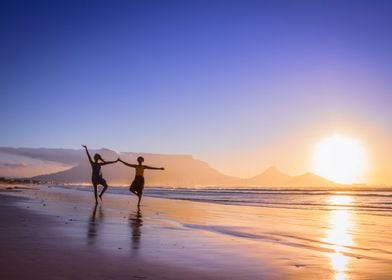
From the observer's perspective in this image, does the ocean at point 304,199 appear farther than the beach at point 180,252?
Yes

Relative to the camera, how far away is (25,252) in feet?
23.6

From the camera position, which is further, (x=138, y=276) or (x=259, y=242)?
(x=259, y=242)

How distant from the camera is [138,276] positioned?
5.94 m

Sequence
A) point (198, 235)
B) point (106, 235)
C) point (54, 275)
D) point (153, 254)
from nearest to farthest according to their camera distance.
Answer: point (54, 275)
point (153, 254)
point (106, 235)
point (198, 235)

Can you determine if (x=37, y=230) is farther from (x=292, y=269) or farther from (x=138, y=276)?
(x=292, y=269)

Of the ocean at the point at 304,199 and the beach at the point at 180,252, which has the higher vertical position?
the ocean at the point at 304,199

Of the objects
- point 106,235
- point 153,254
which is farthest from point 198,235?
point 153,254

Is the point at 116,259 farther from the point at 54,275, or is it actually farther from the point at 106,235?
the point at 106,235

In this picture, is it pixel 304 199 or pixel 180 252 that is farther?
pixel 304 199

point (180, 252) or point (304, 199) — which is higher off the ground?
point (304, 199)

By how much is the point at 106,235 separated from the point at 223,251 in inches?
113

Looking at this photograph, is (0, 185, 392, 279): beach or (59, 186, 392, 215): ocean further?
(59, 186, 392, 215): ocean

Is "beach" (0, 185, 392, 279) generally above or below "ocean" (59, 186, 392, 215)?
below

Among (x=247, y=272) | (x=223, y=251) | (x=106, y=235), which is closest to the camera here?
(x=247, y=272)
